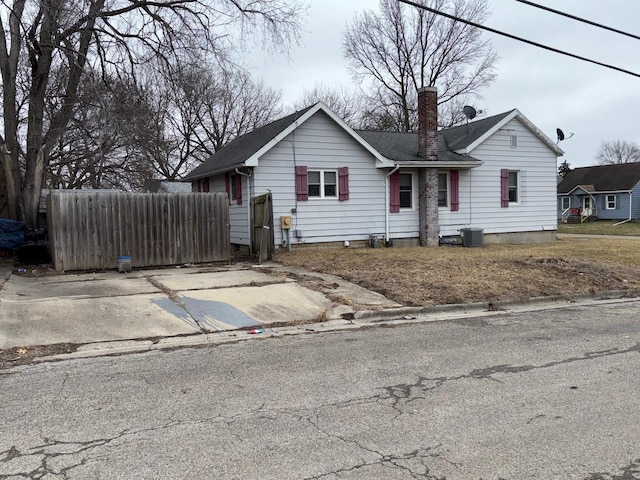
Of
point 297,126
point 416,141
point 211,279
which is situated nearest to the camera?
point 211,279

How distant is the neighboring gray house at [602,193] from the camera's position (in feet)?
139

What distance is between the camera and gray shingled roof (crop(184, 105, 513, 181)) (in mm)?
17156

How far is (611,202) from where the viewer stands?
146 feet

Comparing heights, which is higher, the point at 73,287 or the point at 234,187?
the point at 234,187

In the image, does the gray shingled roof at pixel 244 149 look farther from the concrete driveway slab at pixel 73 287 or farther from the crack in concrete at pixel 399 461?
the crack in concrete at pixel 399 461

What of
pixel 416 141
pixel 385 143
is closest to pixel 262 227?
pixel 385 143

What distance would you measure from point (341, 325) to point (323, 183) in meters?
10.1

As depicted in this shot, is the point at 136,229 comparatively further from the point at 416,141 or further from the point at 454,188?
the point at 416,141

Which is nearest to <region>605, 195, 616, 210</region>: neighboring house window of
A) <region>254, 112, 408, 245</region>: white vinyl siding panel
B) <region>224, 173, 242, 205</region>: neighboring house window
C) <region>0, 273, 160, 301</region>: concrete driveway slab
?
<region>254, 112, 408, 245</region>: white vinyl siding panel

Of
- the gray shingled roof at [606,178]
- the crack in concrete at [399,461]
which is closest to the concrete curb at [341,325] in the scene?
the crack in concrete at [399,461]

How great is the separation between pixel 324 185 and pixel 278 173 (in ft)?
5.82

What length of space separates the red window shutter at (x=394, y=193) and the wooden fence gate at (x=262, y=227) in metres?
5.29

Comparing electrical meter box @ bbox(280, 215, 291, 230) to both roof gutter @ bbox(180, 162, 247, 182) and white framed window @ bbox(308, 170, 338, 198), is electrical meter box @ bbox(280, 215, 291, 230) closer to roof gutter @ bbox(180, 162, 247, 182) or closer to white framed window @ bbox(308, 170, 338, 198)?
white framed window @ bbox(308, 170, 338, 198)

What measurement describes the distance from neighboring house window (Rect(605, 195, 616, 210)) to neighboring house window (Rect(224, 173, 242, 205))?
1513 inches
